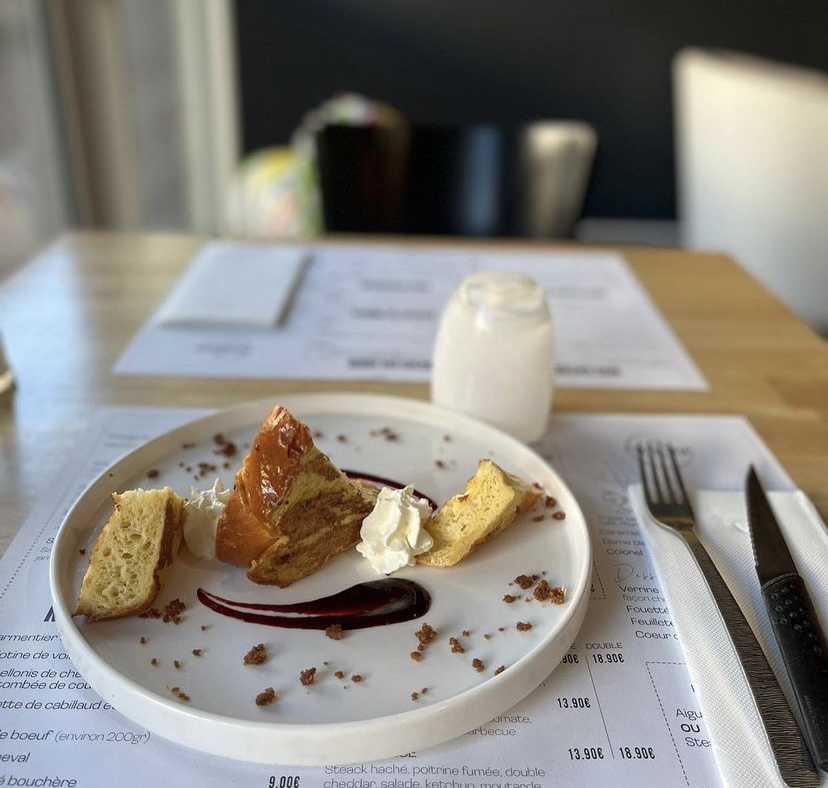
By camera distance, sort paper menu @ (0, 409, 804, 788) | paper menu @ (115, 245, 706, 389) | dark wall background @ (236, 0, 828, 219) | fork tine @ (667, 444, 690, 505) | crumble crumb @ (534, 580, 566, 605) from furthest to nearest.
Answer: dark wall background @ (236, 0, 828, 219)
paper menu @ (115, 245, 706, 389)
fork tine @ (667, 444, 690, 505)
crumble crumb @ (534, 580, 566, 605)
paper menu @ (0, 409, 804, 788)

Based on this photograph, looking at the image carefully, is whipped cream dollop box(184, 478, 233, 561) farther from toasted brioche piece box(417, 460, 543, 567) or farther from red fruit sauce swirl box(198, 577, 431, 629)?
toasted brioche piece box(417, 460, 543, 567)

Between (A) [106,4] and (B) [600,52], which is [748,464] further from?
(B) [600,52]

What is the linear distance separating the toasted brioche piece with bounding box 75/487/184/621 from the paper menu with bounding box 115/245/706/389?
373 mm

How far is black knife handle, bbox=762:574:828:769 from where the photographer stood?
478 millimetres

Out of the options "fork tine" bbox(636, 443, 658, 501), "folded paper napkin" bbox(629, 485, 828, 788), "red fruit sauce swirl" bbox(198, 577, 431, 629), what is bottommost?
"fork tine" bbox(636, 443, 658, 501)

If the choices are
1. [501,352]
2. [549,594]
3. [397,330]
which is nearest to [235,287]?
[397,330]

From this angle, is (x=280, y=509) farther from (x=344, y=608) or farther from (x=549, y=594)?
(x=549, y=594)

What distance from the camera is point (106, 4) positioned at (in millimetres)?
2211

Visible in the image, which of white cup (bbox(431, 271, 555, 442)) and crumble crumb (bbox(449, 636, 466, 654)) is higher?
white cup (bbox(431, 271, 555, 442))

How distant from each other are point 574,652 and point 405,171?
1251mm

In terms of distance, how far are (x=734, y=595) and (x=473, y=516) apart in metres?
0.21

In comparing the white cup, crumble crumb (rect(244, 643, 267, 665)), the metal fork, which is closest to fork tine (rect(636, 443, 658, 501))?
the metal fork

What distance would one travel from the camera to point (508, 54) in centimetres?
284

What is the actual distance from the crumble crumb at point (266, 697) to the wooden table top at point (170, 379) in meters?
0.29
